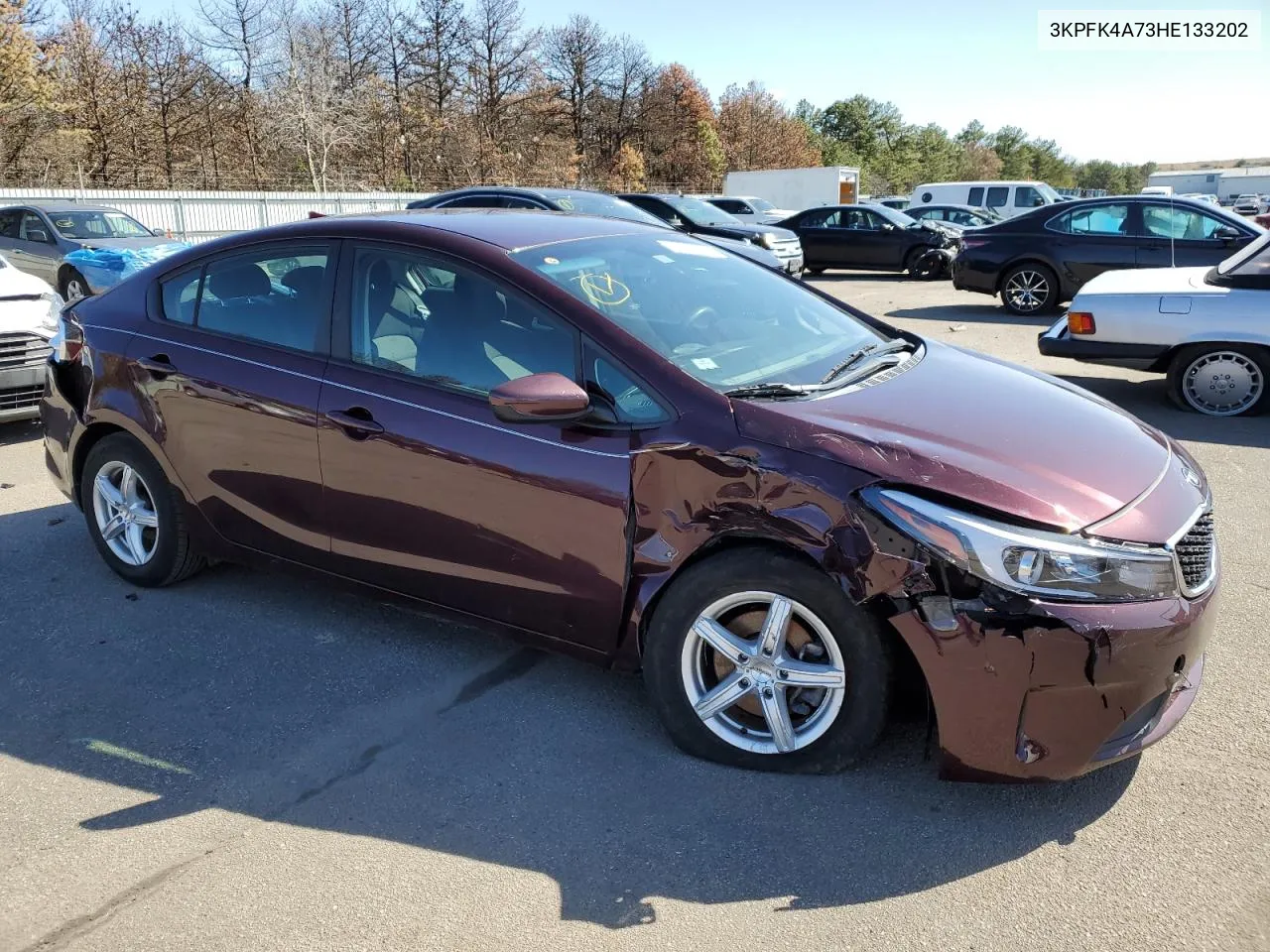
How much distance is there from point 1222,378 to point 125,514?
746 cm

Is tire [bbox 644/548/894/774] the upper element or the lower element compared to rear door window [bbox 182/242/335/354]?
lower

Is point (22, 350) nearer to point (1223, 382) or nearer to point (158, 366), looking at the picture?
point (158, 366)

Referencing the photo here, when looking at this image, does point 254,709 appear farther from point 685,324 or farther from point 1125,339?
point 1125,339

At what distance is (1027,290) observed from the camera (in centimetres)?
1330

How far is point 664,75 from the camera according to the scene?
2621 inches

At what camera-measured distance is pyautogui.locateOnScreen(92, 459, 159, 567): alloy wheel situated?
4363 mm

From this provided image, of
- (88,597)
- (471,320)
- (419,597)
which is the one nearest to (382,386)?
(471,320)

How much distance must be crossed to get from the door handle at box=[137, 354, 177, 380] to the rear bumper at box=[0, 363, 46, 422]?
3535 mm

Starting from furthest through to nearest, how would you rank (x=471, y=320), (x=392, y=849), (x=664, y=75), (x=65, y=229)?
1. (x=664, y=75)
2. (x=65, y=229)
3. (x=471, y=320)
4. (x=392, y=849)

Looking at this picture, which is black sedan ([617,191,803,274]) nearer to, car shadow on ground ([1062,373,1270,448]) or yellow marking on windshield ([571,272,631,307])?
car shadow on ground ([1062,373,1270,448])

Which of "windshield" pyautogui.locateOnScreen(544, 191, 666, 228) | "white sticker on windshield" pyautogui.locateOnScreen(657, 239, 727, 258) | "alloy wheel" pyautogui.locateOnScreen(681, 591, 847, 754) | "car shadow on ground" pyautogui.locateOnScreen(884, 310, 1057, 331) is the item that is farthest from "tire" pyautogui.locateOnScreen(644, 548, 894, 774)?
"car shadow on ground" pyautogui.locateOnScreen(884, 310, 1057, 331)

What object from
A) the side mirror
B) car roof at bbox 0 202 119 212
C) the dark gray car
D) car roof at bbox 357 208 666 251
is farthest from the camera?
car roof at bbox 0 202 119 212

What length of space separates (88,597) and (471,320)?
2350 mm

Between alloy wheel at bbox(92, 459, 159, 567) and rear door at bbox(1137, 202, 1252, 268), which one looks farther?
rear door at bbox(1137, 202, 1252, 268)
